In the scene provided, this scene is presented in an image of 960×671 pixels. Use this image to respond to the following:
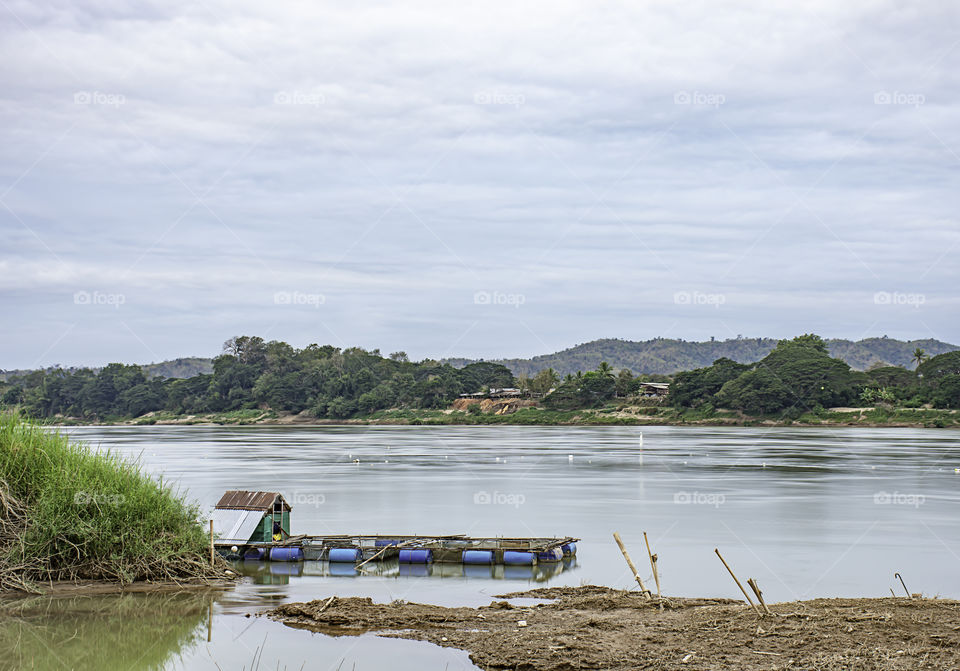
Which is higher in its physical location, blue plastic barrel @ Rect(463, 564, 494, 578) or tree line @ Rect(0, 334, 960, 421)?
tree line @ Rect(0, 334, 960, 421)

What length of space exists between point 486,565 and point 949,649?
1039 cm

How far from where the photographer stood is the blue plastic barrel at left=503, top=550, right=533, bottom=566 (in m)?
20.1

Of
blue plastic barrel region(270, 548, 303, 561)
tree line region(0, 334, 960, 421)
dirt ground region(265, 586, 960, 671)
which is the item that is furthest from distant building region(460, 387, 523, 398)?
dirt ground region(265, 586, 960, 671)

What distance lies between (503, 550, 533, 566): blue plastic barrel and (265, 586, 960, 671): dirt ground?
3487 millimetres

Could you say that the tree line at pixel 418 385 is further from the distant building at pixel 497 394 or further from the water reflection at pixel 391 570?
the water reflection at pixel 391 570

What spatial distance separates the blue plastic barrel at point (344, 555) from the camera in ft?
67.8

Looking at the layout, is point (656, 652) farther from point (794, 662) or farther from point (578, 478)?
point (578, 478)

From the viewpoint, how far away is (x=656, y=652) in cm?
1234

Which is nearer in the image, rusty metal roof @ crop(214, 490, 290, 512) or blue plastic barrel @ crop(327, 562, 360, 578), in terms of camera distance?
blue plastic barrel @ crop(327, 562, 360, 578)

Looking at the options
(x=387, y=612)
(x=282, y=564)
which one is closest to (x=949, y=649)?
(x=387, y=612)

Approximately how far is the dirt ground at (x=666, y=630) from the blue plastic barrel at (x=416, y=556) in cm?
425

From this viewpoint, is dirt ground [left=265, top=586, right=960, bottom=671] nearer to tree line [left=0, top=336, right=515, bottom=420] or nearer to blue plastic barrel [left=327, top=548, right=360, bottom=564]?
blue plastic barrel [left=327, top=548, right=360, bottom=564]

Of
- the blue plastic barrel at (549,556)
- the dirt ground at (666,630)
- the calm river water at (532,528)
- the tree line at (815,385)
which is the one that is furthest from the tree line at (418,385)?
the dirt ground at (666,630)

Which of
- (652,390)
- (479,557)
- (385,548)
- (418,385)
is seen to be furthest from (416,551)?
(418,385)
